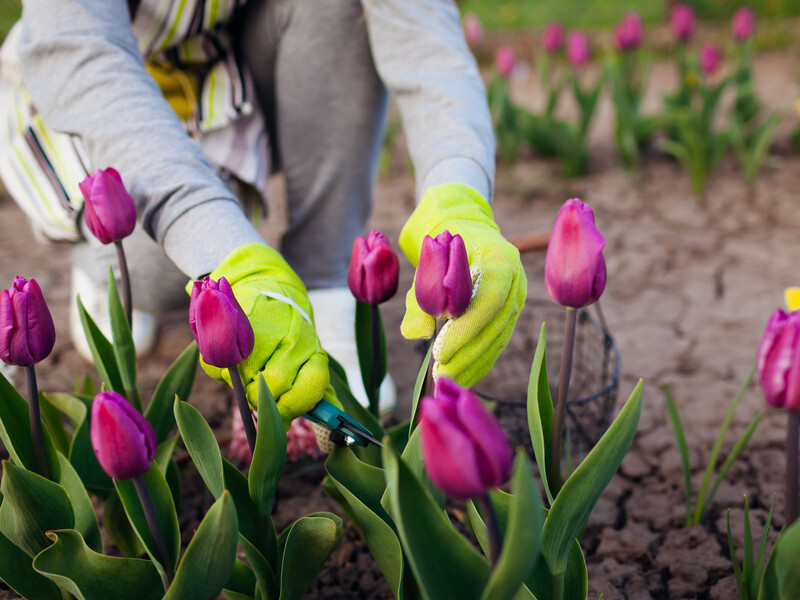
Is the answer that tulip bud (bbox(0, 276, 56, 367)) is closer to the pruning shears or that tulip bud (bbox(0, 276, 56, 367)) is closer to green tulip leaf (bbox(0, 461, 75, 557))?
green tulip leaf (bbox(0, 461, 75, 557))

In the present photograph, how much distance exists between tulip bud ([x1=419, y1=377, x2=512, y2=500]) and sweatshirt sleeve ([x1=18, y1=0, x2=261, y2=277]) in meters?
0.57

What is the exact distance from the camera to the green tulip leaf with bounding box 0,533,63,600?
823mm

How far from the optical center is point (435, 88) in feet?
4.12

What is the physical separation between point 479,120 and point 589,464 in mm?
702

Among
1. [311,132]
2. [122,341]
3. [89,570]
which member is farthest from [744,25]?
[89,570]

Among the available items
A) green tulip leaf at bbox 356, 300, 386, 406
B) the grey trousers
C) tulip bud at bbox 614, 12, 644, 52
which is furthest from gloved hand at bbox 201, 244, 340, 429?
tulip bud at bbox 614, 12, 644, 52

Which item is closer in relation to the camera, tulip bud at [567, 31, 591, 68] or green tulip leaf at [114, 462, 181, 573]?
green tulip leaf at [114, 462, 181, 573]

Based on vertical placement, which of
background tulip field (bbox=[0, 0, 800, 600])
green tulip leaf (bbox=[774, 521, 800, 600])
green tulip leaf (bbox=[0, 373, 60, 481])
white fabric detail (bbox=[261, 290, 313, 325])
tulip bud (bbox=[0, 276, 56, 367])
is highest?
tulip bud (bbox=[0, 276, 56, 367])

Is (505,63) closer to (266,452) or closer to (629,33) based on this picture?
(629,33)

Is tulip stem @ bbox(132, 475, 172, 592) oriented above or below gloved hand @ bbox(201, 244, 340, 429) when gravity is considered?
below

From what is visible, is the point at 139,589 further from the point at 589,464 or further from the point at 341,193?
the point at 341,193

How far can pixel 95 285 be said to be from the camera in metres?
1.65

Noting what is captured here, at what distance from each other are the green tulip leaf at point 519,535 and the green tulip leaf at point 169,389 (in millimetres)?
604

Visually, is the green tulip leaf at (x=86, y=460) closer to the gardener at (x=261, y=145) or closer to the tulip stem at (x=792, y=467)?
the gardener at (x=261, y=145)
